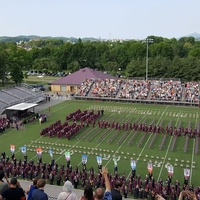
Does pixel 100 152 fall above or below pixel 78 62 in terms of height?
below

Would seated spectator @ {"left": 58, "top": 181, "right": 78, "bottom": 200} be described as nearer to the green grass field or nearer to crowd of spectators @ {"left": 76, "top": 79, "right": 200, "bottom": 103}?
the green grass field

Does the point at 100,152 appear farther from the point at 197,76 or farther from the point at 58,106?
the point at 197,76

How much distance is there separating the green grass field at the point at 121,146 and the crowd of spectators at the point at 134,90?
6.79 metres

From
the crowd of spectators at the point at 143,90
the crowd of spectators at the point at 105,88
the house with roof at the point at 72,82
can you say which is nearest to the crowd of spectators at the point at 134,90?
the crowd of spectators at the point at 143,90

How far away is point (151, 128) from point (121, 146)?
13.5 feet

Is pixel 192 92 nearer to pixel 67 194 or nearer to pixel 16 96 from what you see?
pixel 16 96

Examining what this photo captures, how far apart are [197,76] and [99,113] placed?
25.4 m

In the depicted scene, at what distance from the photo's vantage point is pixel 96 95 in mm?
38531

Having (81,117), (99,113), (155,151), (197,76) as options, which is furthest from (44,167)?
(197,76)

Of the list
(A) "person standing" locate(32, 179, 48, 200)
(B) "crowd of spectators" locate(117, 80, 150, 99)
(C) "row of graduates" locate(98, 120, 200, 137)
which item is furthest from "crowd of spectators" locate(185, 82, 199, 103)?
(A) "person standing" locate(32, 179, 48, 200)

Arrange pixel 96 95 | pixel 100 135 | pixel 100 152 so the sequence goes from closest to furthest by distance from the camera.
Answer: pixel 100 152, pixel 100 135, pixel 96 95

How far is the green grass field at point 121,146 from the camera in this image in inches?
715

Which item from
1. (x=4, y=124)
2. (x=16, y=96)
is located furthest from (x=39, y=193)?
(x=16, y=96)

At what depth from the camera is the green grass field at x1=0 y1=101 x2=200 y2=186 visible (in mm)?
18156
